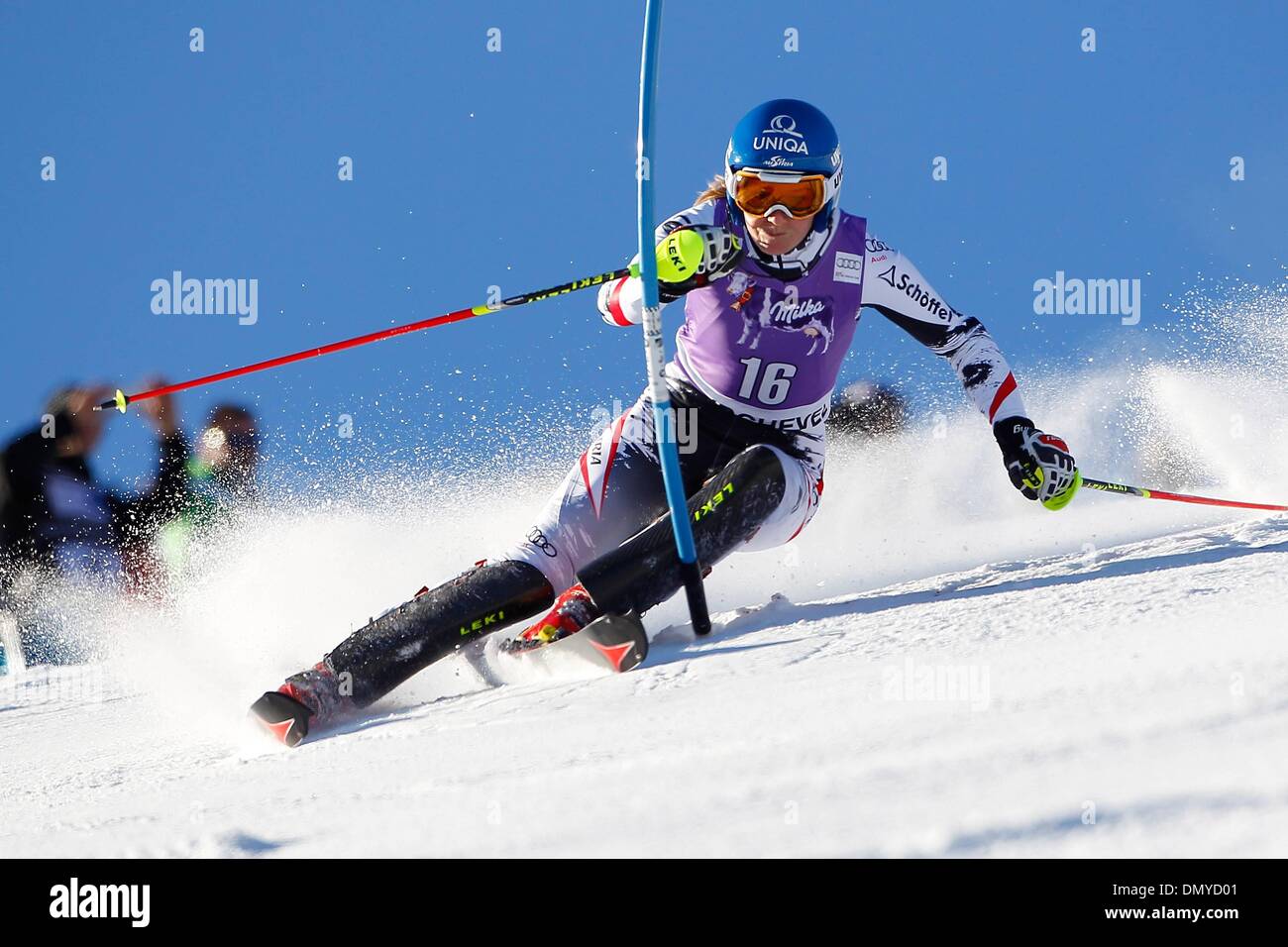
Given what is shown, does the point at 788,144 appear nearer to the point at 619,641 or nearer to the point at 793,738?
the point at 619,641

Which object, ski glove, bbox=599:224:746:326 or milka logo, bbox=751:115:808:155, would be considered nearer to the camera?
ski glove, bbox=599:224:746:326

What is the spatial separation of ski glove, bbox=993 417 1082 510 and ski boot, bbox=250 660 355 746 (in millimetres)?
2499

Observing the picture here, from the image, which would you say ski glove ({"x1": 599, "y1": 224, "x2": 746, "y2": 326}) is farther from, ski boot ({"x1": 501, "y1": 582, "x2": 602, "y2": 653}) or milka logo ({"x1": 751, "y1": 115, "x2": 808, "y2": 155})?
ski boot ({"x1": 501, "y1": 582, "x2": 602, "y2": 653})

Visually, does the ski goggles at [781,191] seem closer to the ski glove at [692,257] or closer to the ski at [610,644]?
the ski glove at [692,257]

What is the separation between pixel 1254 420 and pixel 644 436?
5.16 metres

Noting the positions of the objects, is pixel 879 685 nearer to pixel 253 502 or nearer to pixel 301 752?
pixel 301 752

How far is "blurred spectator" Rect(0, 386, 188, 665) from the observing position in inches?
283

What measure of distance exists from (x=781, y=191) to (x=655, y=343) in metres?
0.79

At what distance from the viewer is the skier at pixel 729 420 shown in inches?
146

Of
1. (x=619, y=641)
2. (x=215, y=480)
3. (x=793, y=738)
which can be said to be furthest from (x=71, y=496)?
(x=793, y=738)

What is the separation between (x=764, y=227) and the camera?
13.5 ft
